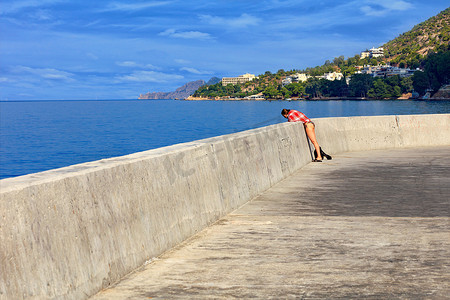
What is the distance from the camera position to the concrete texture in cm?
496

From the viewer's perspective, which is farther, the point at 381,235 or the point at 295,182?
the point at 295,182

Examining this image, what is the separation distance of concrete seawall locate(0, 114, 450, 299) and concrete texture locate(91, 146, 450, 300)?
0.21 metres

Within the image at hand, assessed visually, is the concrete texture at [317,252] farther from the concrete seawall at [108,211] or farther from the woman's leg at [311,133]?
the woman's leg at [311,133]

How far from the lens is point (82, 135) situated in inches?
3851

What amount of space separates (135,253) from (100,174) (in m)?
0.88

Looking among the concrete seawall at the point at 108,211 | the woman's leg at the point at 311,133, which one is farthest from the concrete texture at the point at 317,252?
the woman's leg at the point at 311,133

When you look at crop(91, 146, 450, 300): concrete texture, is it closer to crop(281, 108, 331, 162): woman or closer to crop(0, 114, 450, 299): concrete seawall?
crop(0, 114, 450, 299): concrete seawall

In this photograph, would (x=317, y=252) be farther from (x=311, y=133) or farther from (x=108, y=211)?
(x=311, y=133)

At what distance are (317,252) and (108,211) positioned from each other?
2.18 m

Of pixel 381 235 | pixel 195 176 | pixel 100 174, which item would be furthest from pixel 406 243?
pixel 100 174

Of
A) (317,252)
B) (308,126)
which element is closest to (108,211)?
(317,252)

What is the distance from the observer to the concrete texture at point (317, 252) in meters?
4.96

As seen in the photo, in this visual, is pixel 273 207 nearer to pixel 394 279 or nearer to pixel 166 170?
pixel 166 170

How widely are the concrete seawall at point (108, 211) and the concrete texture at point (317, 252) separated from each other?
21 cm
